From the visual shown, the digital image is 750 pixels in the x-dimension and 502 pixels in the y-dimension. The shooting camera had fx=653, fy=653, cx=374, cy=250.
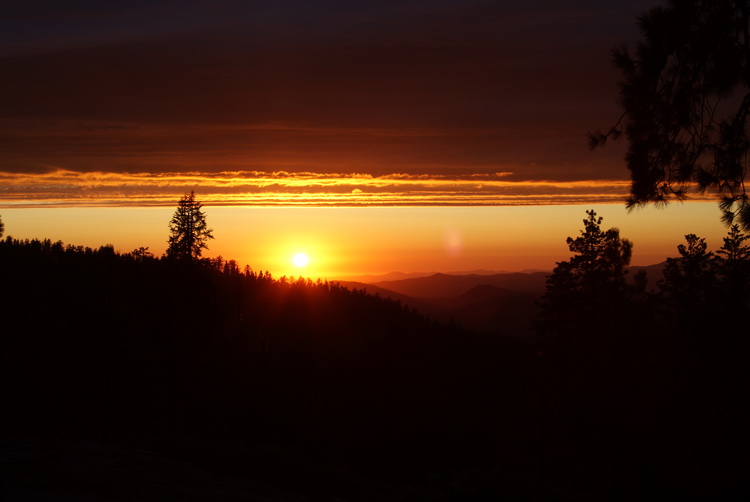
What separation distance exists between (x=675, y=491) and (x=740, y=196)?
941 cm

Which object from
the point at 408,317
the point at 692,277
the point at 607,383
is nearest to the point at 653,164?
the point at 607,383

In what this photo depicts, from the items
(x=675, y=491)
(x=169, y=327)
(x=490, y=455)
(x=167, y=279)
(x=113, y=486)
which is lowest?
(x=490, y=455)

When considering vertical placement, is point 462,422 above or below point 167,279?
below

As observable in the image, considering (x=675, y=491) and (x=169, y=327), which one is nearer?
(x=675, y=491)

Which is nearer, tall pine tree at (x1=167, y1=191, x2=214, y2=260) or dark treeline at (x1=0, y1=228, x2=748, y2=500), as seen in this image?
dark treeline at (x1=0, y1=228, x2=748, y2=500)

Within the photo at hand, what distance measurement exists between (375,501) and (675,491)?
8.61 m

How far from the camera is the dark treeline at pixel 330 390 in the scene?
16359 millimetres

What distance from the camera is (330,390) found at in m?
57.1

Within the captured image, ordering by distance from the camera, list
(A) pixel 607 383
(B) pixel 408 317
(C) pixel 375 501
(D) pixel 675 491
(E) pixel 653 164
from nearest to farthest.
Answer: (E) pixel 653 164 < (C) pixel 375 501 < (D) pixel 675 491 < (A) pixel 607 383 < (B) pixel 408 317

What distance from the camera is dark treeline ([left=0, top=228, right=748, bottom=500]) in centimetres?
1636

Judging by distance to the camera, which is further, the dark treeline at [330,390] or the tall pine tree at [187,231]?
the tall pine tree at [187,231]

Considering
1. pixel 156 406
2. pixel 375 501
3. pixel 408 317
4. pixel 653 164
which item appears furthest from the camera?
pixel 408 317

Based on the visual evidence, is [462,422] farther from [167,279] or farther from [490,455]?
[167,279]

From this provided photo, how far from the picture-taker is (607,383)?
1091 inches
